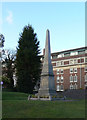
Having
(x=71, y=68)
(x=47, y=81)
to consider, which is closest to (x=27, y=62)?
(x=47, y=81)

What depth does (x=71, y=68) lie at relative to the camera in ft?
230

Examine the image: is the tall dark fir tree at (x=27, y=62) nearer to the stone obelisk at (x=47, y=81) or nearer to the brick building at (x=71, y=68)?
the stone obelisk at (x=47, y=81)

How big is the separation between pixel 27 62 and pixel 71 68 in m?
24.0

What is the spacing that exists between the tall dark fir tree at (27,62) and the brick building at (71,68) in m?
19.8

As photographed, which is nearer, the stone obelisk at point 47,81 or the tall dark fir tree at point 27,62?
the stone obelisk at point 47,81

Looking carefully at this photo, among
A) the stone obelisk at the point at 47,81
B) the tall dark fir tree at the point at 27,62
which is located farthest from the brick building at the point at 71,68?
the stone obelisk at the point at 47,81

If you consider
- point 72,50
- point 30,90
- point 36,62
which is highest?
point 72,50

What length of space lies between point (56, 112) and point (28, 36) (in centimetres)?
Result: 3887

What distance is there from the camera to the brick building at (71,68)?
66188 millimetres

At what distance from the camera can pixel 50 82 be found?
31125 millimetres

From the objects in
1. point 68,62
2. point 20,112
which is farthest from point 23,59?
point 20,112

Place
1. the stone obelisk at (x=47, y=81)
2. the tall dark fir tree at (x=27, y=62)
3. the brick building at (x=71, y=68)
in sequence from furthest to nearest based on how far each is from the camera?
the brick building at (x=71, y=68)
the tall dark fir tree at (x=27, y=62)
the stone obelisk at (x=47, y=81)

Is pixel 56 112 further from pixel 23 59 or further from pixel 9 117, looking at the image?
pixel 23 59

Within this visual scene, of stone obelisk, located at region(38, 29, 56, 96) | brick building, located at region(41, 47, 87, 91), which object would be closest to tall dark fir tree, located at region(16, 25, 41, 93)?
stone obelisk, located at region(38, 29, 56, 96)
